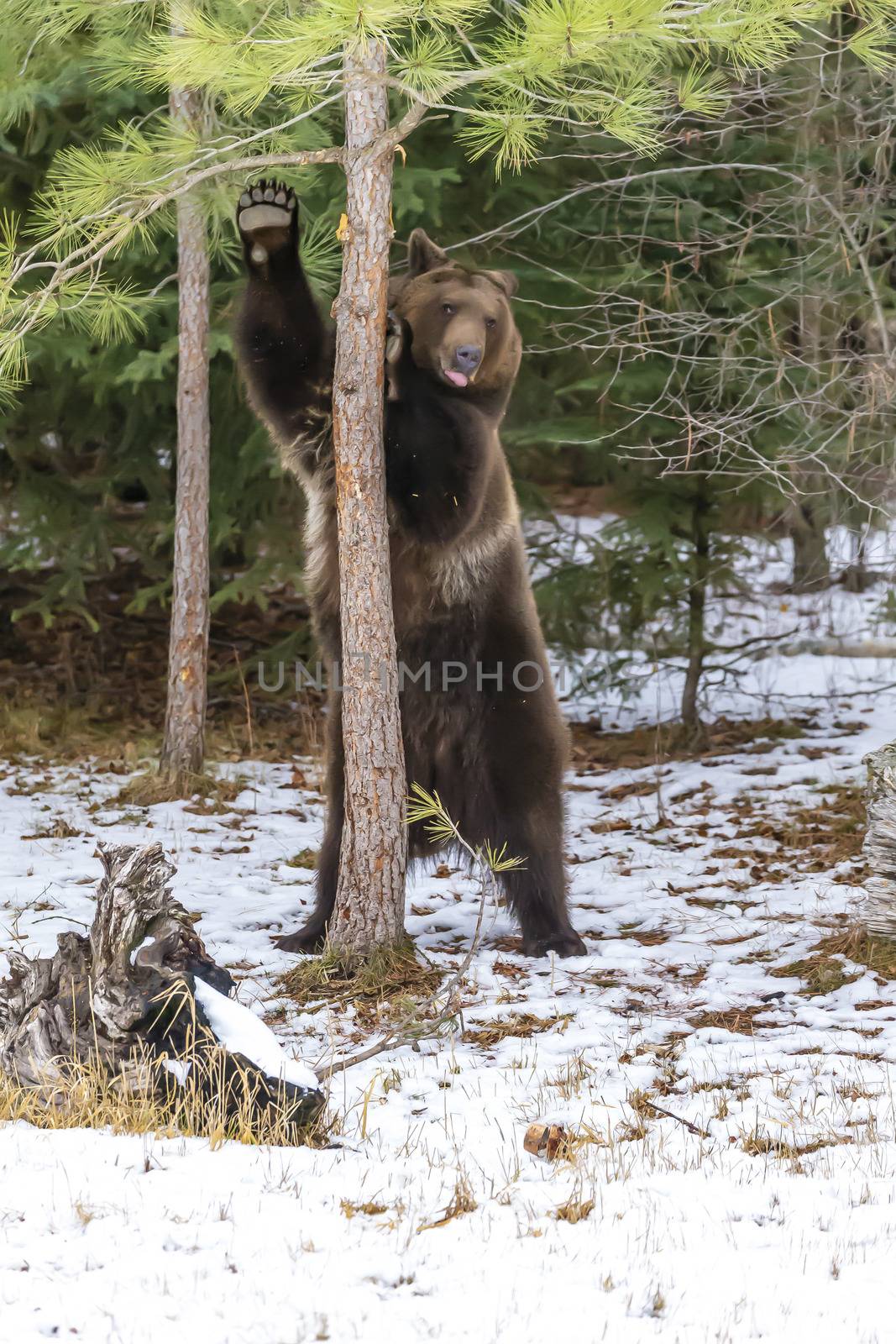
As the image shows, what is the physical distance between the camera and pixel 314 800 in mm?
8430

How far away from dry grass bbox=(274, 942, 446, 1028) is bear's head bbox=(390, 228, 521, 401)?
2.26 metres

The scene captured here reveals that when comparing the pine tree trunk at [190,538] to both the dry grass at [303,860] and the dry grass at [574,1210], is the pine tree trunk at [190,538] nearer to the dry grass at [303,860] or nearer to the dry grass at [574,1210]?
the dry grass at [303,860]

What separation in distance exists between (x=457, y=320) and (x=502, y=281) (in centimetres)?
53

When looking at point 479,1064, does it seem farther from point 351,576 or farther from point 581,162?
point 581,162

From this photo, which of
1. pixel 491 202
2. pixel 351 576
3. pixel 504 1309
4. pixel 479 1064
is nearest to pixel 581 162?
pixel 491 202

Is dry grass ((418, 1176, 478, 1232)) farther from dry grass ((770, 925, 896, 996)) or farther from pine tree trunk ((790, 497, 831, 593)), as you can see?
pine tree trunk ((790, 497, 831, 593))

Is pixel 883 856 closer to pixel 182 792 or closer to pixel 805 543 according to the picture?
pixel 182 792

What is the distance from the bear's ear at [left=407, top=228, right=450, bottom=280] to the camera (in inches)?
227

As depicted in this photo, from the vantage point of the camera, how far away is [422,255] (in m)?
5.80

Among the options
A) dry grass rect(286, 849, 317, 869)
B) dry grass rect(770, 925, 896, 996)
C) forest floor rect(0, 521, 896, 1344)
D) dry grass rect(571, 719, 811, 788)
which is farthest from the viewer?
dry grass rect(571, 719, 811, 788)

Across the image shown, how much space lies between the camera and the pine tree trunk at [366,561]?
→ 522 centimetres

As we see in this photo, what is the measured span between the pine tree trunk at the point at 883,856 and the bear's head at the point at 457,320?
2.26 metres

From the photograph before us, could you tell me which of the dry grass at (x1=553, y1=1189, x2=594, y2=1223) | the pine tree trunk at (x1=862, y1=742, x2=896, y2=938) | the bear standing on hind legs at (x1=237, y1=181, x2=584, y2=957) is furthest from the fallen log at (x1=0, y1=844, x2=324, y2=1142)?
the pine tree trunk at (x1=862, y1=742, x2=896, y2=938)

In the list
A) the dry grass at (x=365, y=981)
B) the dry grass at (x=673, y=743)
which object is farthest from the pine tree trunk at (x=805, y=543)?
the dry grass at (x=365, y=981)
